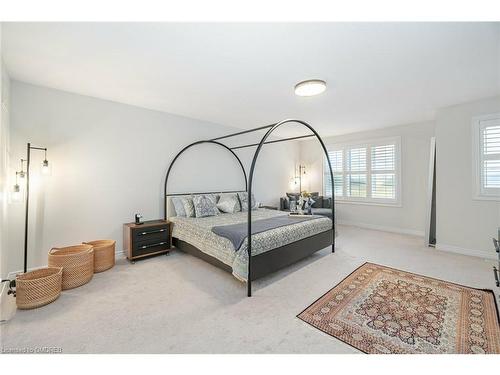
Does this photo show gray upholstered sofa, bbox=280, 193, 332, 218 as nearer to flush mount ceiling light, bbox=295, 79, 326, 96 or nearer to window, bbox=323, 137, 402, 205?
window, bbox=323, 137, 402, 205

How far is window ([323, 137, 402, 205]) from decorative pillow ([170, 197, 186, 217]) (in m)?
4.60

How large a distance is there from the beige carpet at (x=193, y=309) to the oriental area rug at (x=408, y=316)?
0.16m

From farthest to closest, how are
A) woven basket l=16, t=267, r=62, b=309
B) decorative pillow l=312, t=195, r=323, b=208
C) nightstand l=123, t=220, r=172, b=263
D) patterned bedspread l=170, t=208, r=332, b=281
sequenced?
decorative pillow l=312, t=195, r=323, b=208 < nightstand l=123, t=220, r=172, b=263 < patterned bedspread l=170, t=208, r=332, b=281 < woven basket l=16, t=267, r=62, b=309

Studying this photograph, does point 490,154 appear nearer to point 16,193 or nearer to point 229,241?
point 229,241

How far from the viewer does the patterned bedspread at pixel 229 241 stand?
2.49 m

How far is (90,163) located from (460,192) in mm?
6363

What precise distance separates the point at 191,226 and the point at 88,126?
2.29m

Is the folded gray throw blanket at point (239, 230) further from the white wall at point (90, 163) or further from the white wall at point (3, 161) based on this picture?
the white wall at point (3, 161)

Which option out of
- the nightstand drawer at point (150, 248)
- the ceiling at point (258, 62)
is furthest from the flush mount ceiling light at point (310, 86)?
the nightstand drawer at point (150, 248)

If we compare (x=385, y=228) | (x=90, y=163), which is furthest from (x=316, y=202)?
(x=90, y=163)

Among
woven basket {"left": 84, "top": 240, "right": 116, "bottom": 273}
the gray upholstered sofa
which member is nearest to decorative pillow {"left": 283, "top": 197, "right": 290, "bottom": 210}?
the gray upholstered sofa

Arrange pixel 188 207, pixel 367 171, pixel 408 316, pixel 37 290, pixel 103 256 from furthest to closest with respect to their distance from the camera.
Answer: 1. pixel 367 171
2. pixel 188 207
3. pixel 103 256
4. pixel 37 290
5. pixel 408 316

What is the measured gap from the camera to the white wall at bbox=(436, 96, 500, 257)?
351 cm

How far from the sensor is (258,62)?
93.3 inches
